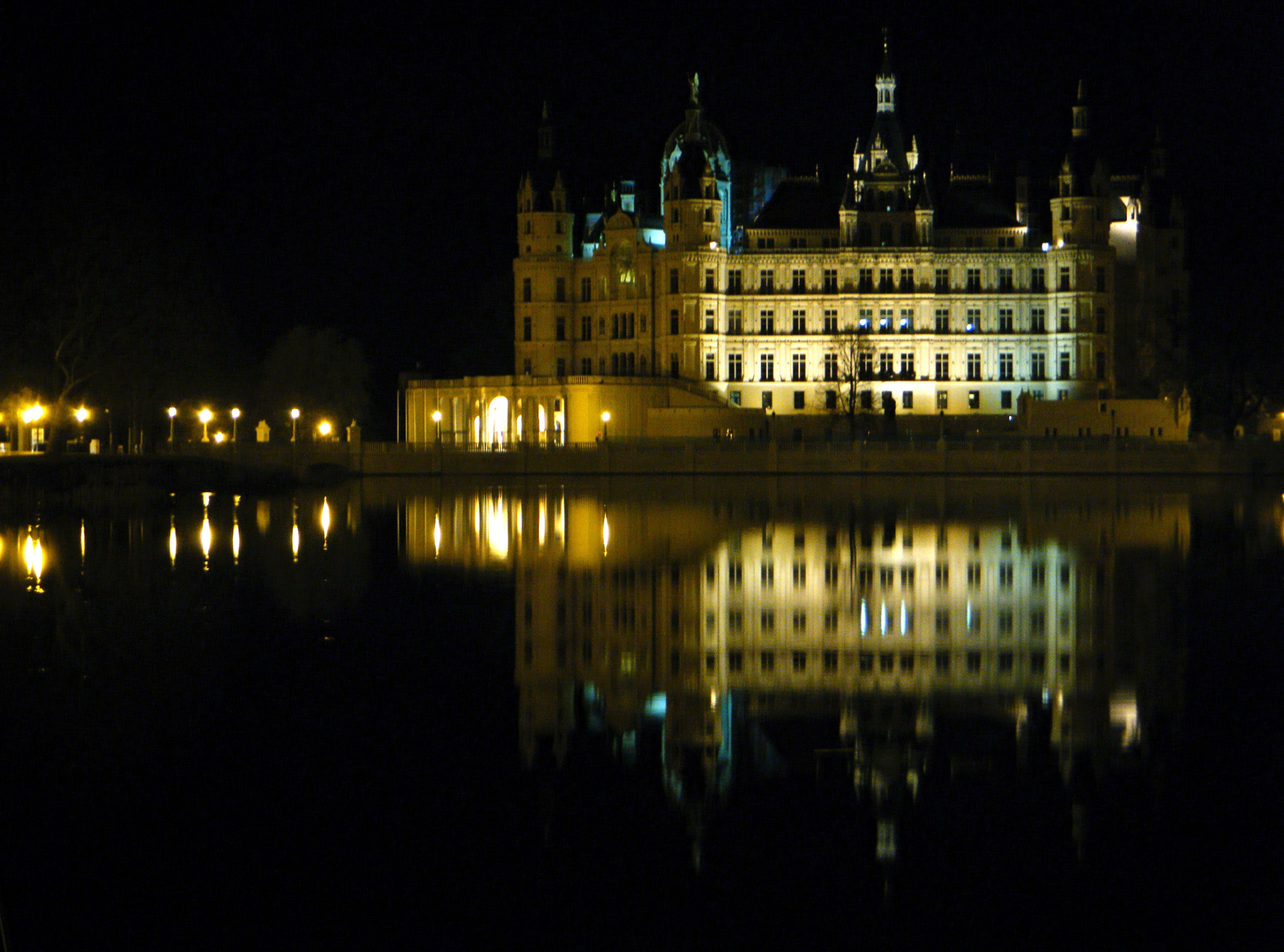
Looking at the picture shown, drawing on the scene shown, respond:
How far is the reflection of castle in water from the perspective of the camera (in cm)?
1395

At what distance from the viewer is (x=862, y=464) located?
6450cm

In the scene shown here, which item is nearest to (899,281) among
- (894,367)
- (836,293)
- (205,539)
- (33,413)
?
(836,293)

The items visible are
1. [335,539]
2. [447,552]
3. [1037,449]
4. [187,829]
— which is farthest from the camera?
[1037,449]

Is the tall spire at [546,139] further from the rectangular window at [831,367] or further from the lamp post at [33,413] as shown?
the lamp post at [33,413]

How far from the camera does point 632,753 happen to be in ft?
43.8

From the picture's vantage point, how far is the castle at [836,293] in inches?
3246

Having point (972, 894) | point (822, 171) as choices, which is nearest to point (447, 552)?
point (972, 894)

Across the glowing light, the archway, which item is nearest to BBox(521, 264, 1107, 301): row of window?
the archway

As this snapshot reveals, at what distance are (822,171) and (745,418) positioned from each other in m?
19.1

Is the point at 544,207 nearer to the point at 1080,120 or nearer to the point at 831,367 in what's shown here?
the point at 831,367

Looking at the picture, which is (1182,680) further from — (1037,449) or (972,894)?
(1037,449)

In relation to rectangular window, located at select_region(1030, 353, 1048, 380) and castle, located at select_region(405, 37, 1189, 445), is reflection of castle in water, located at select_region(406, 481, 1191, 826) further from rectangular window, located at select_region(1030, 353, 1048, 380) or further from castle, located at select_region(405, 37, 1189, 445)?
rectangular window, located at select_region(1030, 353, 1048, 380)

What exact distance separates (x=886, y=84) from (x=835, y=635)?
75.4 meters

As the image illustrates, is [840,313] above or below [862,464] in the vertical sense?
above
